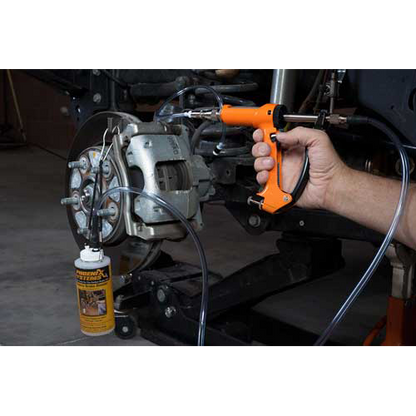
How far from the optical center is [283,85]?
1.34m

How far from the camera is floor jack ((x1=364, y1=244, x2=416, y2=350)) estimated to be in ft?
4.67

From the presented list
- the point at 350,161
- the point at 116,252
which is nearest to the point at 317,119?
the point at 350,161

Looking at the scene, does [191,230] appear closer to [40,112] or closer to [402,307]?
[402,307]

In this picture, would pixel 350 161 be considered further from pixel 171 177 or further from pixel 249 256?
pixel 249 256

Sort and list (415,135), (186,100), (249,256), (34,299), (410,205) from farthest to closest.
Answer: (249,256) < (34,299) < (186,100) < (415,135) < (410,205)

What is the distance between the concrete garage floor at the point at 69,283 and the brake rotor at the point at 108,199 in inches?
9.5

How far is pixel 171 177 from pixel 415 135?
0.58 metres

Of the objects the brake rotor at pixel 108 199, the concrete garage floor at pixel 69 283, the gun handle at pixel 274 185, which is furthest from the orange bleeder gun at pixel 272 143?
the concrete garage floor at pixel 69 283

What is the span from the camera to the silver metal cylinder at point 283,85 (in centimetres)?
134

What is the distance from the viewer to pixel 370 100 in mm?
1360

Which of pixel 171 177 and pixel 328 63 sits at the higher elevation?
pixel 328 63

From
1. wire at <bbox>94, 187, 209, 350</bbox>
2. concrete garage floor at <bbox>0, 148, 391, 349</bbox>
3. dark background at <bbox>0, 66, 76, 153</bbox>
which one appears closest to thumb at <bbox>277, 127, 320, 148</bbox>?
wire at <bbox>94, 187, 209, 350</bbox>

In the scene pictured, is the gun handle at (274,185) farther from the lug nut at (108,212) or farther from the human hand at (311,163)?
the lug nut at (108,212)

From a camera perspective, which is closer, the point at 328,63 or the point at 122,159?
the point at 328,63
